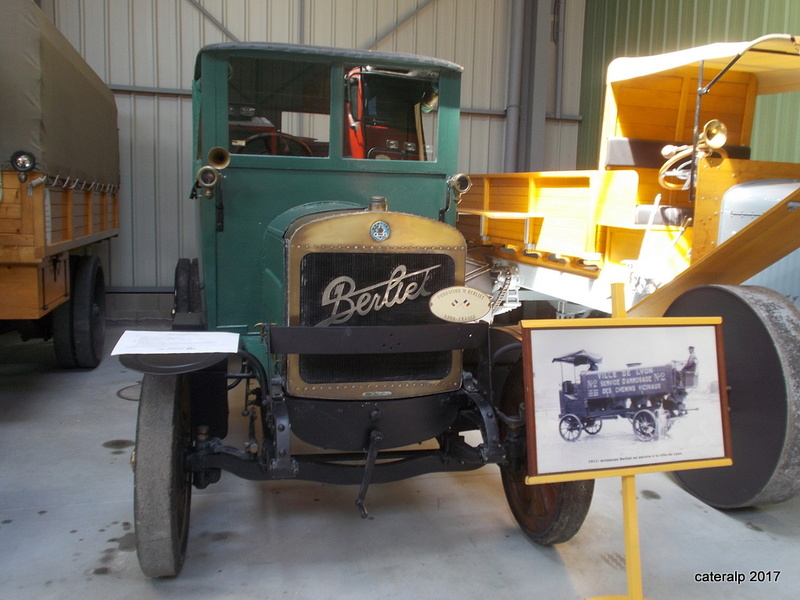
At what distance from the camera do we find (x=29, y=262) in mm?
3756

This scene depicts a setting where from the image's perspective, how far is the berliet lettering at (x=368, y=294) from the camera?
8.14 feet

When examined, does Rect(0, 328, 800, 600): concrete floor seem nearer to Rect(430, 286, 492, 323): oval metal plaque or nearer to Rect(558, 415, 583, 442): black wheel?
Rect(558, 415, 583, 442): black wheel

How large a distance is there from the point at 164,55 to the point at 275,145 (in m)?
4.71

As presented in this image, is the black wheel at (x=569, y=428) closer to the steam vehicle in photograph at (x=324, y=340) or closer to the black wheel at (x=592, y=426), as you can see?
the black wheel at (x=592, y=426)

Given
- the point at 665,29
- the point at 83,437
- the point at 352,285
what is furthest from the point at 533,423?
the point at 665,29

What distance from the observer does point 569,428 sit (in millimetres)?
2131

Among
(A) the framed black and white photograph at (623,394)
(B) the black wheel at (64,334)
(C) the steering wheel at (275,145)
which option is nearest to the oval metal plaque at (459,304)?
(A) the framed black and white photograph at (623,394)

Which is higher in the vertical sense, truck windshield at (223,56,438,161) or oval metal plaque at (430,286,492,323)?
truck windshield at (223,56,438,161)

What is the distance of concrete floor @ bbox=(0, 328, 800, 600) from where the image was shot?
250 cm

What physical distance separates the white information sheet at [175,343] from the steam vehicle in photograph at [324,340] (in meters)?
0.04

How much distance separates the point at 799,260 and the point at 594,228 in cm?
127

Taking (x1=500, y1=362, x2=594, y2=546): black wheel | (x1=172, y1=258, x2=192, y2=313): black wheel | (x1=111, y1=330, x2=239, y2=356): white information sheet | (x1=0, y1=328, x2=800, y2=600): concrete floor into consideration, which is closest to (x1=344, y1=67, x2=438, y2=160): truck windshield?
(x1=111, y1=330, x2=239, y2=356): white information sheet

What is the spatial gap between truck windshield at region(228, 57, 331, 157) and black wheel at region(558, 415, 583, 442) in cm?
198

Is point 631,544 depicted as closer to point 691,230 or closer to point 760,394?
point 760,394
